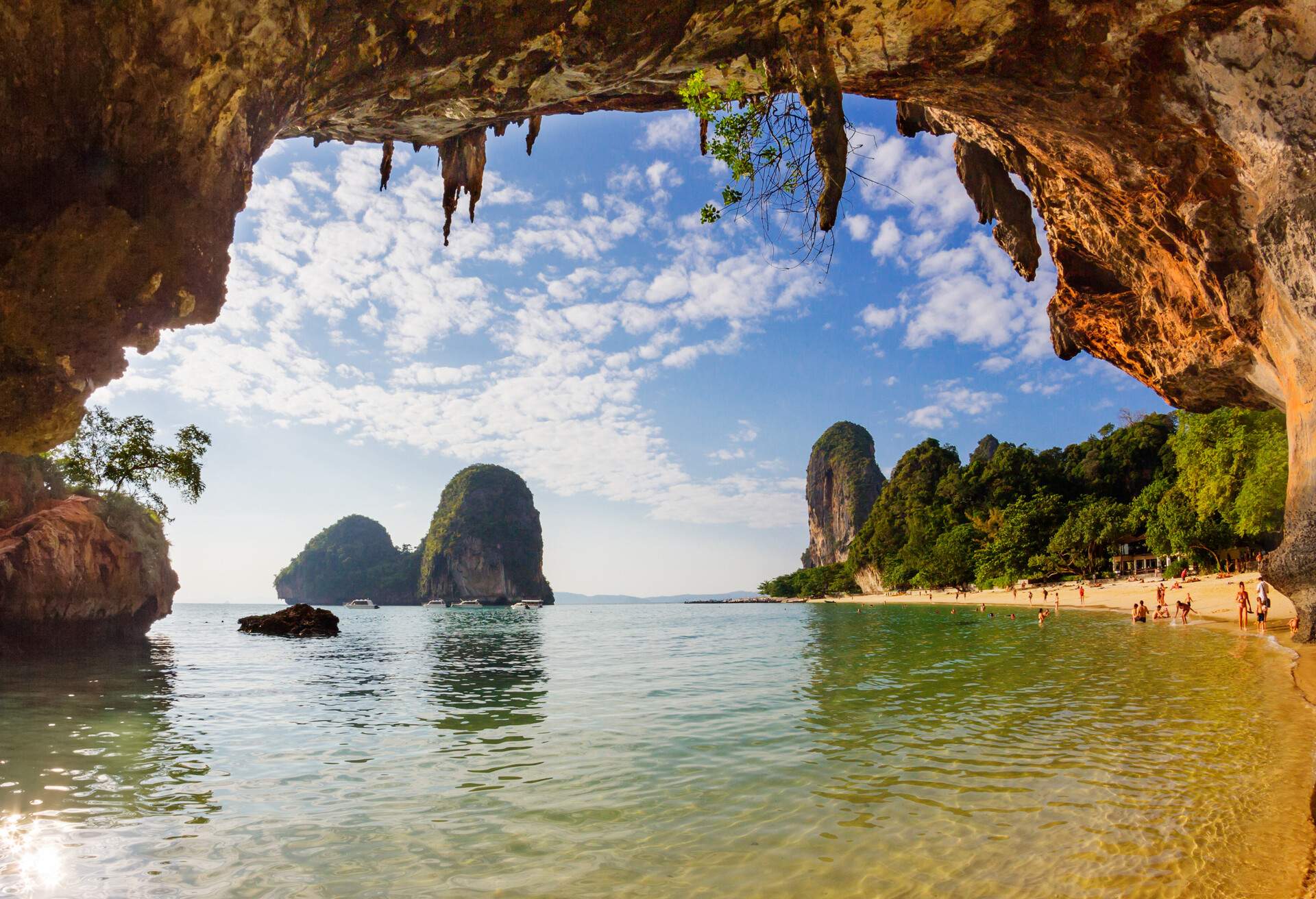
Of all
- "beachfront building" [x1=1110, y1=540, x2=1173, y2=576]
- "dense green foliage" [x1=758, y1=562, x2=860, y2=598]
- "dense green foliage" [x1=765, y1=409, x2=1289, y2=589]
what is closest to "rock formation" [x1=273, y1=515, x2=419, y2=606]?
"dense green foliage" [x1=758, y1=562, x2=860, y2=598]

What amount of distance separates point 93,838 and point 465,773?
362cm

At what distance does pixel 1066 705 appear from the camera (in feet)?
35.9

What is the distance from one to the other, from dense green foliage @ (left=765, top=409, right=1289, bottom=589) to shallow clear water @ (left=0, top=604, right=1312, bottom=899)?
748 inches

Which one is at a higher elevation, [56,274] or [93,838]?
[56,274]

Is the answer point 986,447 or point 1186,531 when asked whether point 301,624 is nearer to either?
point 1186,531

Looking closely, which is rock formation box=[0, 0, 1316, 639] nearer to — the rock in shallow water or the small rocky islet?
the rock in shallow water

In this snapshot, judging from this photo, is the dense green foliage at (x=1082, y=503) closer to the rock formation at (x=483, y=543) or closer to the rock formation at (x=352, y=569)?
the rock formation at (x=483, y=543)

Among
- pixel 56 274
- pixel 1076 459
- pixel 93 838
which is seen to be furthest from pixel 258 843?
pixel 1076 459

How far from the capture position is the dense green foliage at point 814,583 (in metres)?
110

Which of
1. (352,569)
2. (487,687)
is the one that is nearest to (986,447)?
(487,687)

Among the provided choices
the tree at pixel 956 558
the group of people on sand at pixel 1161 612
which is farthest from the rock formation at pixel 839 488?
the group of people on sand at pixel 1161 612

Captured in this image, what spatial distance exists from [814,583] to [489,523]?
72115mm

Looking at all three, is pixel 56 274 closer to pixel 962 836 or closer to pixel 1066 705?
pixel 962 836

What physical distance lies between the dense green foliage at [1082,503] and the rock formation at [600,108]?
54.7 ft
